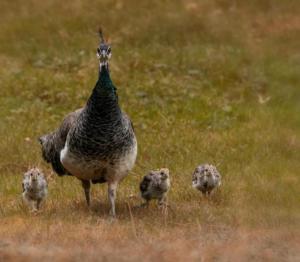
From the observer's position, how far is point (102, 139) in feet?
47.2

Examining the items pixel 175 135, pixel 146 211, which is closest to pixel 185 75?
pixel 175 135

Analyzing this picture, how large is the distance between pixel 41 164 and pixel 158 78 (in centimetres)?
836

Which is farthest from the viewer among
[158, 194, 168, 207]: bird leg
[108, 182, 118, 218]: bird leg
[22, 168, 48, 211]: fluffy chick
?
[158, 194, 168, 207]: bird leg

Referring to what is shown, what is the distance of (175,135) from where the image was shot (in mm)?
22562

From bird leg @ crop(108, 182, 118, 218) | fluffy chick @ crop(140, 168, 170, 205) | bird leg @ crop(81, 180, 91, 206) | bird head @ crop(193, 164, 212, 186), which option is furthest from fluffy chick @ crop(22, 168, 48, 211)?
bird head @ crop(193, 164, 212, 186)

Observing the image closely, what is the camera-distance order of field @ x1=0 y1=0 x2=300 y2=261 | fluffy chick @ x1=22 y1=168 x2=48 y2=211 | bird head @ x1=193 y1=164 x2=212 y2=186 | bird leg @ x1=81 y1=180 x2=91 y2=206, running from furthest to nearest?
bird head @ x1=193 y1=164 x2=212 y2=186 → bird leg @ x1=81 y1=180 x2=91 y2=206 → fluffy chick @ x1=22 y1=168 x2=48 y2=211 → field @ x1=0 y1=0 x2=300 y2=261

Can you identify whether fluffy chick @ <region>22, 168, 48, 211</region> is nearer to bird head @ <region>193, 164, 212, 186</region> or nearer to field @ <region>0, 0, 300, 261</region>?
field @ <region>0, 0, 300, 261</region>

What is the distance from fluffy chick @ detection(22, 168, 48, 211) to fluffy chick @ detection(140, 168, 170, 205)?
→ 176cm

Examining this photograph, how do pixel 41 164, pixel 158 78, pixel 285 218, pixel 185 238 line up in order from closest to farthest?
pixel 185 238 → pixel 285 218 → pixel 41 164 → pixel 158 78

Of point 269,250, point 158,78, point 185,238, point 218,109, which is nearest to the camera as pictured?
point 269,250

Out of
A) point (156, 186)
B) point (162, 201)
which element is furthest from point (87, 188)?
point (162, 201)

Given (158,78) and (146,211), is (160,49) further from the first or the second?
(146,211)

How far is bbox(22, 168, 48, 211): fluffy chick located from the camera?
15.2m

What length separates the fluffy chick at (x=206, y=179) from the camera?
16.4 meters
